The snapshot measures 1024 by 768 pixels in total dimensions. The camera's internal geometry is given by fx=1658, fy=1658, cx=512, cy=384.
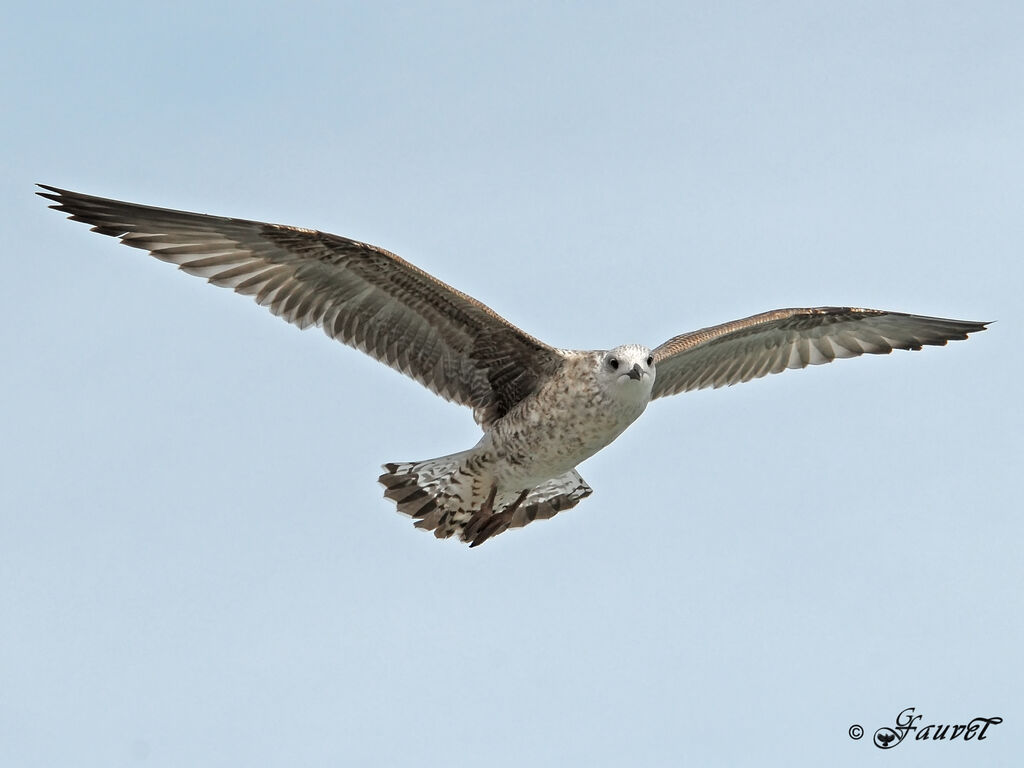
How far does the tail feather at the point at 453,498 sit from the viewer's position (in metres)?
14.1

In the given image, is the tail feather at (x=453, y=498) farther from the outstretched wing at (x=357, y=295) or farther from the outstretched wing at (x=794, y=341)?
the outstretched wing at (x=794, y=341)

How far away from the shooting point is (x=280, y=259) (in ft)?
43.2

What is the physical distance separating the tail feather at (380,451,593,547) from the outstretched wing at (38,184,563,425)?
20.7 inches

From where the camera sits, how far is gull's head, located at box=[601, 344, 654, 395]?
12695 millimetres

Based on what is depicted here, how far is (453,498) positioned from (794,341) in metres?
3.68

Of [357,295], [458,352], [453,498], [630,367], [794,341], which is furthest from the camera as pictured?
[794,341]

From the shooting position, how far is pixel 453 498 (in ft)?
46.9

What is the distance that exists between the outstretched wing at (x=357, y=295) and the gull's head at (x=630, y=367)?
79 centimetres

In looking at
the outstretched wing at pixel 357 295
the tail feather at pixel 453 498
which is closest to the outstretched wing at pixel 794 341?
the outstretched wing at pixel 357 295

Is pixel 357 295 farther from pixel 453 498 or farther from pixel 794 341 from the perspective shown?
pixel 794 341

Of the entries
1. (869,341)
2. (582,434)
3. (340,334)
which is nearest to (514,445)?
(582,434)

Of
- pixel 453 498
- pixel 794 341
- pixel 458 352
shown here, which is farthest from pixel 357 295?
pixel 794 341

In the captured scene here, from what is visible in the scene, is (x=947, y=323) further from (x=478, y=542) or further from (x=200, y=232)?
(x=200, y=232)

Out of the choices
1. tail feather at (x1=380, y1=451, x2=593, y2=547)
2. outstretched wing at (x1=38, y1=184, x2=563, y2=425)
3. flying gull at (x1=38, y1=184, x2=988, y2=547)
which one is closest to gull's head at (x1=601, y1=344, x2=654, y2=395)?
flying gull at (x1=38, y1=184, x2=988, y2=547)
